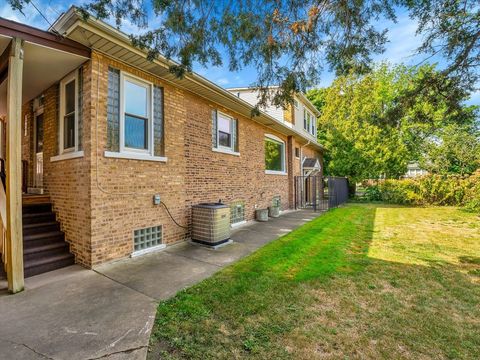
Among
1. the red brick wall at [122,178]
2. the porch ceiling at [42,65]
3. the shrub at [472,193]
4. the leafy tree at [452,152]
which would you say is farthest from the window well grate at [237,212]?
the leafy tree at [452,152]

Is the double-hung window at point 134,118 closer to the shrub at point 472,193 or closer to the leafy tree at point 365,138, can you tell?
the leafy tree at point 365,138

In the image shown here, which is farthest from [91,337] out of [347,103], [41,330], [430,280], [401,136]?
[401,136]

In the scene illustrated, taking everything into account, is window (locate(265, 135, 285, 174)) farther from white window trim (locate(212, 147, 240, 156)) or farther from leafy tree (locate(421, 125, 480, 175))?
leafy tree (locate(421, 125, 480, 175))

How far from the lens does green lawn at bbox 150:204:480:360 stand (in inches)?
106

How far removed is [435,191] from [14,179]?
69.2 ft

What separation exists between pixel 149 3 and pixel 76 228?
14.9 feet

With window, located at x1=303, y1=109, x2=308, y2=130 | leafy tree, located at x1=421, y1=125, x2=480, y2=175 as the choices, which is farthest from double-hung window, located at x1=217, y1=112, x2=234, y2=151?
leafy tree, located at x1=421, y1=125, x2=480, y2=175

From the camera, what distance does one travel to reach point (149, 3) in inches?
161

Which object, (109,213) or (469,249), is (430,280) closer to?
(469,249)

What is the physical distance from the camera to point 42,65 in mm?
5156

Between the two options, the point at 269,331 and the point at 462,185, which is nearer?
the point at 269,331

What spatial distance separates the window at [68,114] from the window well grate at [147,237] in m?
2.40

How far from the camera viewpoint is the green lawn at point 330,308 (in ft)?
8.86

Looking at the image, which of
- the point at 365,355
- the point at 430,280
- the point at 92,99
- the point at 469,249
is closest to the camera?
the point at 365,355
